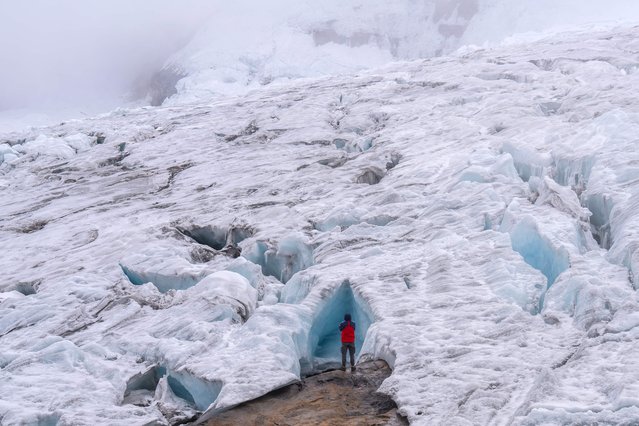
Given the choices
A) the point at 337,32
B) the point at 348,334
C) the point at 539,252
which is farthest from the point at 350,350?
the point at 337,32

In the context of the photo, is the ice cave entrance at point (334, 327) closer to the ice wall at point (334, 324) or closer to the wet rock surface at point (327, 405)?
the ice wall at point (334, 324)

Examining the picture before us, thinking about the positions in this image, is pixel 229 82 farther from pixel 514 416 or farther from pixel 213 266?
pixel 514 416

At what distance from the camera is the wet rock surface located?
23.4 feet

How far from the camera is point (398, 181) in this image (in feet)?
48.4

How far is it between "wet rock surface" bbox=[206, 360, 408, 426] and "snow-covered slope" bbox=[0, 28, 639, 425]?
0.19 meters

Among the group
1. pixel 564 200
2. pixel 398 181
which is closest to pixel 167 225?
pixel 398 181

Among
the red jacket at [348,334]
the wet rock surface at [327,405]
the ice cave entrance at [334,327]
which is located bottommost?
the ice cave entrance at [334,327]

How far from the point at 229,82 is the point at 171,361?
159ft

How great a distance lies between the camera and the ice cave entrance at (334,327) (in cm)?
963

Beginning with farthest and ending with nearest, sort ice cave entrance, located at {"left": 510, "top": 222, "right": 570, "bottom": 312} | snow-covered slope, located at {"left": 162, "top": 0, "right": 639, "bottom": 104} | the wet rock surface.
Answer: snow-covered slope, located at {"left": 162, "top": 0, "right": 639, "bottom": 104}
ice cave entrance, located at {"left": 510, "top": 222, "right": 570, "bottom": 312}
the wet rock surface

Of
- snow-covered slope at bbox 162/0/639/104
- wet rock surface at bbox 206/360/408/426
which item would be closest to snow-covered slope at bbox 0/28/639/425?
wet rock surface at bbox 206/360/408/426

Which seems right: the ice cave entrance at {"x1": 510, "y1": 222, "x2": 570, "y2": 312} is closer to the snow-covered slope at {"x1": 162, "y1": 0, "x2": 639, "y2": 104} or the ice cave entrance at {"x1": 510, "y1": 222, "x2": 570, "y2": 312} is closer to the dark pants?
the dark pants

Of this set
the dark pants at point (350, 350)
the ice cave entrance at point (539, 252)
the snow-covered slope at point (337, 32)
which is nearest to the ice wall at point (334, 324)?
the dark pants at point (350, 350)

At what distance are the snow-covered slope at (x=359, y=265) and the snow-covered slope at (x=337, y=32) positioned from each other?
1381 inches
